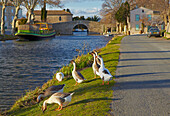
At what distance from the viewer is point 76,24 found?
325 feet

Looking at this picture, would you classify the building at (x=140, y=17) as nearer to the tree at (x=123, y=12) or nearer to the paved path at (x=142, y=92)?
the tree at (x=123, y=12)

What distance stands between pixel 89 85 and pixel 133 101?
8.87ft

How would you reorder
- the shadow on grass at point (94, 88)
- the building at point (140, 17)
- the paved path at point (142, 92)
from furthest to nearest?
the building at point (140, 17)
the shadow on grass at point (94, 88)
the paved path at point (142, 92)

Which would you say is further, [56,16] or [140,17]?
[56,16]

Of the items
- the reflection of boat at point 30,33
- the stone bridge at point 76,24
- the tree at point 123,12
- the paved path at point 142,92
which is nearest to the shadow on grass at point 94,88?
the paved path at point 142,92

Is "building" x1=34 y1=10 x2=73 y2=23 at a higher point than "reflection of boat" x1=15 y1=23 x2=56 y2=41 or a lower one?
higher

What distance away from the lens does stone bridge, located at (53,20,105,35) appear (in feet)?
321

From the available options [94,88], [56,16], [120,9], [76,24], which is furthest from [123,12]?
[94,88]

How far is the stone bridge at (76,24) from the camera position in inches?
3856

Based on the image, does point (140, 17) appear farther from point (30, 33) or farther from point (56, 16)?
point (56, 16)

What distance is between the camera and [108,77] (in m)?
8.52

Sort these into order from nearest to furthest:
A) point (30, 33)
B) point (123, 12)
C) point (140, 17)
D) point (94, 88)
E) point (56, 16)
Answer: point (94, 88) < point (30, 33) < point (123, 12) < point (140, 17) < point (56, 16)

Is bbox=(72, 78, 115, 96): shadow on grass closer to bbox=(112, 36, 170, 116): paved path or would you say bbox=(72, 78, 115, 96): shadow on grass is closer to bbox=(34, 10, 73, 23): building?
bbox=(112, 36, 170, 116): paved path

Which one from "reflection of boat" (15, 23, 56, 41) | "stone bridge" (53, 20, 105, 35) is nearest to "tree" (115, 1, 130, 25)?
"reflection of boat" (15, 23, 56, 41)
